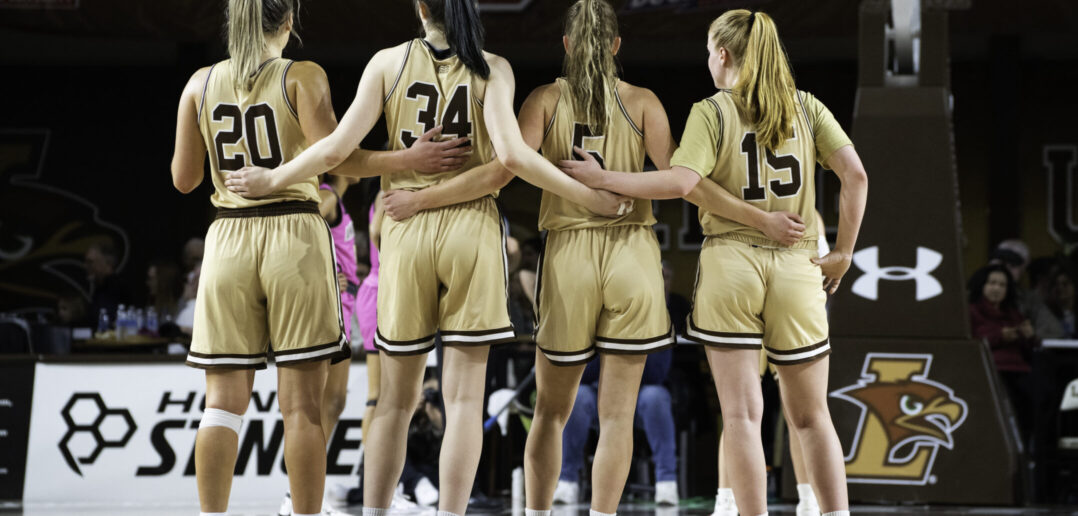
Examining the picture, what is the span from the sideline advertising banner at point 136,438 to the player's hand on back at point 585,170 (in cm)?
361

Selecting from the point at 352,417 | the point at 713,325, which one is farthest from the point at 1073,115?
the point at 713,325

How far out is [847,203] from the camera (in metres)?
4.14

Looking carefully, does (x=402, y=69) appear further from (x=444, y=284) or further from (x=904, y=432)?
(x=904, y=432)

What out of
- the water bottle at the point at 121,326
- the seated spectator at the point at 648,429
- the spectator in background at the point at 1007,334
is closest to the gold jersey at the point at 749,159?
the seated spectator at the point at 648,429

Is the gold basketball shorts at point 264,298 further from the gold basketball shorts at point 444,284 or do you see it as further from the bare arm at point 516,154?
the bare arm at point 516,154

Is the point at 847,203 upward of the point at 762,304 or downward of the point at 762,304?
upward

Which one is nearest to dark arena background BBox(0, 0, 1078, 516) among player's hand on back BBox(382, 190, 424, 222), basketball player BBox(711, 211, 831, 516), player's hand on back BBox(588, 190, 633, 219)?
basketball player BBox(711, 211, 831, 516)

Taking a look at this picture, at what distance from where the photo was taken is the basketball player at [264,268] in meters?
3.90

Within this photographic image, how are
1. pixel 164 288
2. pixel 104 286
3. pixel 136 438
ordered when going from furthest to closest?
pixel 104 286 < pixel 164 288 < pixel 136 438

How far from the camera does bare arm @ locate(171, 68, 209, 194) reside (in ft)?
13.2

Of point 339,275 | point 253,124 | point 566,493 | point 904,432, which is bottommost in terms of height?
point 566,493

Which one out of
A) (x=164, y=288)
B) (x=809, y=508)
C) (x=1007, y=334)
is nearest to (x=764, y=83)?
(x=809, y=508)

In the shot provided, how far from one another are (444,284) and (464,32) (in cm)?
84

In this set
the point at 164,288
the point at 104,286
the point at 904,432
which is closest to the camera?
the point at 904,432
